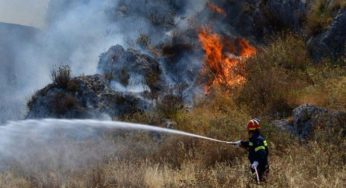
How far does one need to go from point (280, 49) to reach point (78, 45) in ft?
35.7

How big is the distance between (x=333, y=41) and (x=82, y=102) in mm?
7455

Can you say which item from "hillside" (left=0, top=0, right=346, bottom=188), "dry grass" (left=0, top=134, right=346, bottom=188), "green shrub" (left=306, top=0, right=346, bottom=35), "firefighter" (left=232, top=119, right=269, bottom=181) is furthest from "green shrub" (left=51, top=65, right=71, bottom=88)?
"firefighter" (left=232, top=119, right=269, bottom=181)

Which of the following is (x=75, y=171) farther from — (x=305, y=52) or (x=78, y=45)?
(x=78, y=45)

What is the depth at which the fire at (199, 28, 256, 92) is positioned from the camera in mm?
15732

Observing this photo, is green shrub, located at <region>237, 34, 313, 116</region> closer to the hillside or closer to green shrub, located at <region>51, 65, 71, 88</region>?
the hillside

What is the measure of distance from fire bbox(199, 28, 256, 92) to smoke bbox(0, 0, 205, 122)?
2088mm

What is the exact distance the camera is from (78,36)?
24.1 m

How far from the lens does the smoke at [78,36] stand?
2122cm

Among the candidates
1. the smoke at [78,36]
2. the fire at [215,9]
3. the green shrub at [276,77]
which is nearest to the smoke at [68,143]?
the green shrub at [276,77]

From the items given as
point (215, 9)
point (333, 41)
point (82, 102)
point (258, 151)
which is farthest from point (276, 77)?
point (215, 9)

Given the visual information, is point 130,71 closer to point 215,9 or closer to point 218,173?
point 215,9

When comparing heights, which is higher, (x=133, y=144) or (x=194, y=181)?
(x=133, y=144)

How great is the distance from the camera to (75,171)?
373 inches

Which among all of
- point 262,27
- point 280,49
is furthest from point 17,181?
point 262,27
